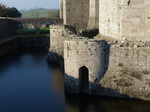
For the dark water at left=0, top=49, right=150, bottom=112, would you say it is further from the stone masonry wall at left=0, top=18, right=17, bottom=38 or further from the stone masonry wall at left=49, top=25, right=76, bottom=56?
the stone masonry wall at left=0, top=18, right=17, bottom=38

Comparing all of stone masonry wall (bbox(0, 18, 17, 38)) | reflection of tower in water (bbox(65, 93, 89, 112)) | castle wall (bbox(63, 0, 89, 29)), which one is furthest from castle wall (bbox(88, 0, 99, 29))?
reflection of tower in water (bbox(65, 93, 89, 112))

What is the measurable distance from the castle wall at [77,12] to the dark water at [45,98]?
9175mm

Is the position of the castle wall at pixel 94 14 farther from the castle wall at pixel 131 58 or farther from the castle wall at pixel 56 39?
the castle wall at pixel 131 58

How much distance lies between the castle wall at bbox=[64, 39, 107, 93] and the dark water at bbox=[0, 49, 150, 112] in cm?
76

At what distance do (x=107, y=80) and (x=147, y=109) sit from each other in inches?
73.1

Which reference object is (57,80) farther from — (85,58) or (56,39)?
(56,39)

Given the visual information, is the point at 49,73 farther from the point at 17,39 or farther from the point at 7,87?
the point at 17,39

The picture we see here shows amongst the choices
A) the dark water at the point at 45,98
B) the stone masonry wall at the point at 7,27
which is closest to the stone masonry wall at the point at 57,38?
the dark water at the point at 45,98

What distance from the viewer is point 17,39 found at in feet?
76.1

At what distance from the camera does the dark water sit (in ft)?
27.2

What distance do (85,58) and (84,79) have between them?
47.2 inches

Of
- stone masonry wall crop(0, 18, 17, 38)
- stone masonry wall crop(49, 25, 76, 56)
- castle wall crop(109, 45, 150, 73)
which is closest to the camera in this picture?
castle wall crop(109, 45, 150, 73)

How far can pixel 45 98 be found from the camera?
9.25m

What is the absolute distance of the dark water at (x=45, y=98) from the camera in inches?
327
